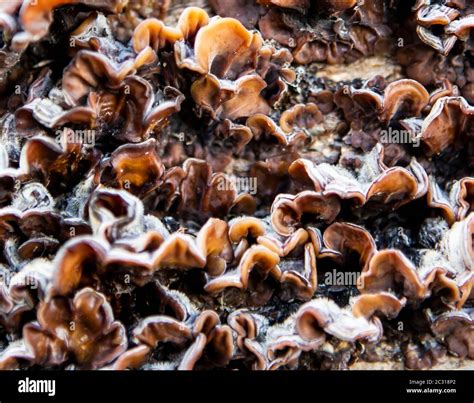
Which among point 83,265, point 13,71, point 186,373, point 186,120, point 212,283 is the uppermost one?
point 13,71

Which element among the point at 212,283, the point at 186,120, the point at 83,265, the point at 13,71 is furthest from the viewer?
the point at 186,120

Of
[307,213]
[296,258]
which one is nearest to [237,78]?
[307,213]

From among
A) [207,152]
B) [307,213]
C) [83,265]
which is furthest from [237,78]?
[83,265]

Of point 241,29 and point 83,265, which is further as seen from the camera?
point 241,29

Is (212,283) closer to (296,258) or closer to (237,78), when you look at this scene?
(296,258)

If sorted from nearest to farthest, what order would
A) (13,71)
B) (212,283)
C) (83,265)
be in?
(83,265)
(212,283)
(13,71)

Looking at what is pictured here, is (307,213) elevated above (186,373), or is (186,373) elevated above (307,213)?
(307,213)

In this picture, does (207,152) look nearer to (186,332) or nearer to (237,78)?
(237,78)
